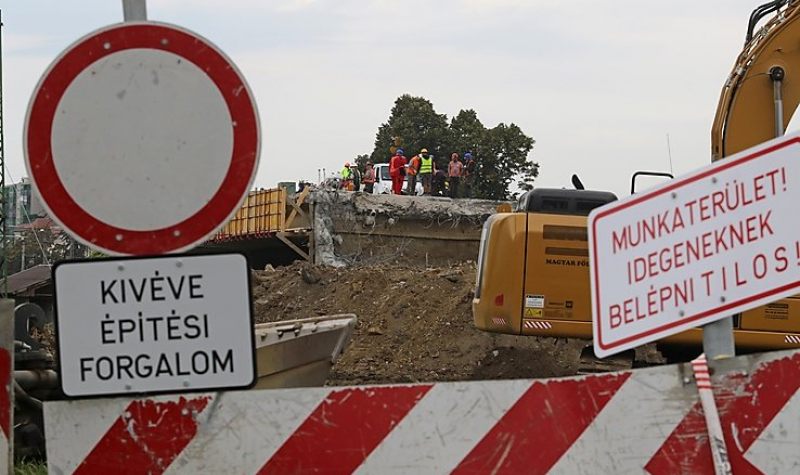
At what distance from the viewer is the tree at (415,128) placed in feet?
246

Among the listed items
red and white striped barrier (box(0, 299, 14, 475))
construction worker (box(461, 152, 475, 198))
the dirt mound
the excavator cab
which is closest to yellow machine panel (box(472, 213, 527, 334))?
the excavator cab

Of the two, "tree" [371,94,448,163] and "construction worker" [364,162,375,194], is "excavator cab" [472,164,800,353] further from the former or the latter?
"tree" [371,94,448,163]

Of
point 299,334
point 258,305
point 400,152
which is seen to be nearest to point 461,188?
point 400,152

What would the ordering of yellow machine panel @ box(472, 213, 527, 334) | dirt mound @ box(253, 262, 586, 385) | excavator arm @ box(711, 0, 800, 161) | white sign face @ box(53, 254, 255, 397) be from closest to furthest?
white sign face @ box(53, 254, 255, 397), excavator arm @ box(711, 0, 800, 161), yellow machine panel @ box(472, 213, 527, 334), dirt mound @ box(253, 262, 586, 385)

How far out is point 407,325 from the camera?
858 inches

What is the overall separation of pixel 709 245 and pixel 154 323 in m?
1.74

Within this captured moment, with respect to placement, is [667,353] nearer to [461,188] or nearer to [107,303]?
[107,303]

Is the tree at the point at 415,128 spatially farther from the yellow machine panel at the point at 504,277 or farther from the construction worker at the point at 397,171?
the yellow machine panel at the point at 504,277

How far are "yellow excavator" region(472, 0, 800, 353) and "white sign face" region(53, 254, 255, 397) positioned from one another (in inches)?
326

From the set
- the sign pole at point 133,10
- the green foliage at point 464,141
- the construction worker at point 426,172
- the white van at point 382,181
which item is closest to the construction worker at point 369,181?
the white van at point 382,181

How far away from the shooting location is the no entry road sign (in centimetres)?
402

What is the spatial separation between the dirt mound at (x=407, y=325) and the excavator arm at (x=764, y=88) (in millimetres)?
2972

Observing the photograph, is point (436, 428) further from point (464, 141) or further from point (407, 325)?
point (464, 141)

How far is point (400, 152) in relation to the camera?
35375 mm
